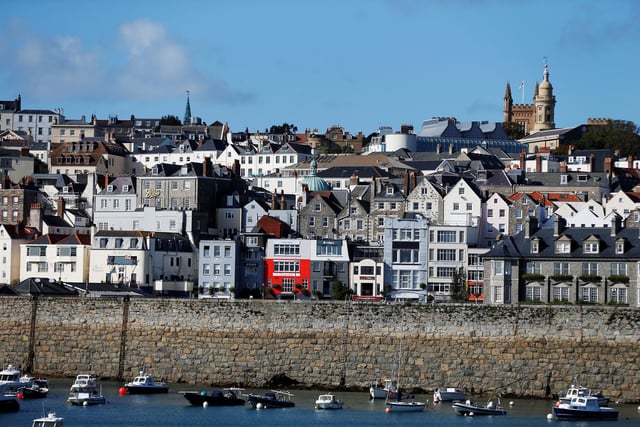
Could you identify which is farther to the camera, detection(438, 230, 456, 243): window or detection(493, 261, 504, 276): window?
detection(438, 230, 456, 243): window

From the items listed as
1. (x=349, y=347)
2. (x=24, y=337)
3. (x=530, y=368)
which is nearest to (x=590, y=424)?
(x=530, y=368)

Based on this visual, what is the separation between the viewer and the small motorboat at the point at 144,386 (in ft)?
187

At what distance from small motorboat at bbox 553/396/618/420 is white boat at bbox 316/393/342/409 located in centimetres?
699

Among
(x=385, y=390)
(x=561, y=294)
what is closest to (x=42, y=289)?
(x=385, y=390)

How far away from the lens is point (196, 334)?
59.7 meters

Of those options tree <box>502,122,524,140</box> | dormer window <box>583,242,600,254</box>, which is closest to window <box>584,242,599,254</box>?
dormer window <box>583,242,600,254</box>

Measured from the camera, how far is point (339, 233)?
81562 mm

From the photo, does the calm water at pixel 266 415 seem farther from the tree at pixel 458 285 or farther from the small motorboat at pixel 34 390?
the tree at pixel 458 285

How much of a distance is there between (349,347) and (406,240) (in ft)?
56.1

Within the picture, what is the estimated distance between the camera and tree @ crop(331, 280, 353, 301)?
7175 cm

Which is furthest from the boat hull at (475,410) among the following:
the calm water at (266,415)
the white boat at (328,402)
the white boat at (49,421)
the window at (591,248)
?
the window at (591,248)

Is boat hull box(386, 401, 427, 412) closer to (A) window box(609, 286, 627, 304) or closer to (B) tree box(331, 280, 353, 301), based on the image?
(A) window box(609, 286, 627, 304)

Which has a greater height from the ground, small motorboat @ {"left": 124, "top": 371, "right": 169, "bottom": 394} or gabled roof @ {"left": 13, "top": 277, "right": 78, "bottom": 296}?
gabled roof @ {"left": 13, "top": 277, "right": 78, "bottom": 296}

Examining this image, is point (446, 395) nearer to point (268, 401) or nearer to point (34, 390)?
point (268, 401)
